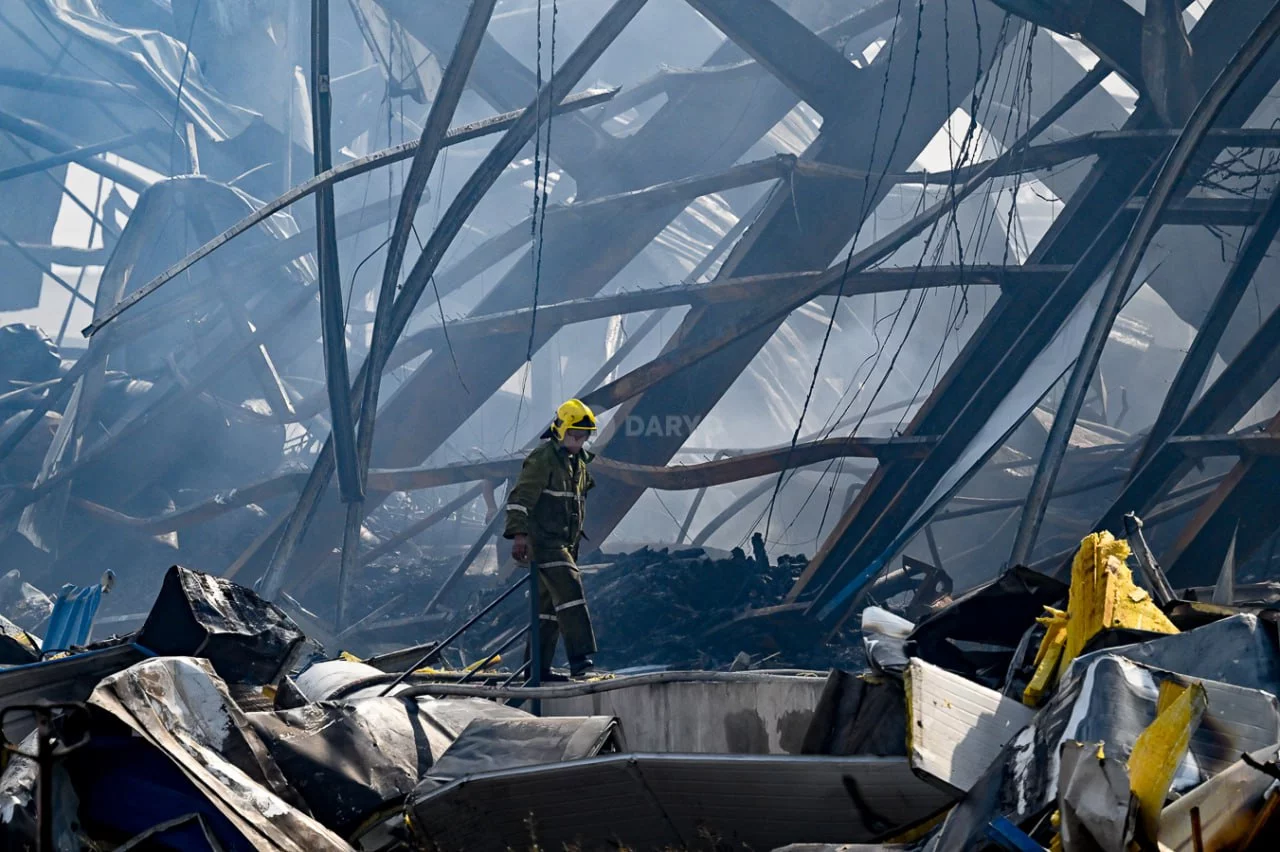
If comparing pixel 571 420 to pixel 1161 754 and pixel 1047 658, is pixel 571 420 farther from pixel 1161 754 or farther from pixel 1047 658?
pixel 1161 754

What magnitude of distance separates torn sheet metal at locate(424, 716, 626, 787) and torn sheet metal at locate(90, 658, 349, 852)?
472mm

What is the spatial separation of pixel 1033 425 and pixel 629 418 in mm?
6066

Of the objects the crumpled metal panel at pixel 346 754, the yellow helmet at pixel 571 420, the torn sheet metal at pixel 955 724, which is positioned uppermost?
the yellow helmet at pixel 571 420

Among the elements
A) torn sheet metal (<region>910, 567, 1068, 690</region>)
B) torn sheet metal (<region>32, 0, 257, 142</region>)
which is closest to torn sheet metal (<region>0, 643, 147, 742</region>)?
torn sheet metal (<region>910, 567, 1068, 690</region>)

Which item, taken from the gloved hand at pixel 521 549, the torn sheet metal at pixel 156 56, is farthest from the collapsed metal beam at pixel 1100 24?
the torn sheet metal at pixel 156 56

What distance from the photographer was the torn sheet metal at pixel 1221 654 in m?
2.66

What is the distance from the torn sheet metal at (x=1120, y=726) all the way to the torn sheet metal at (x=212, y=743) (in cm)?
179

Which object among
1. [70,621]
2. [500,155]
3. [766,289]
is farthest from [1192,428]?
[70,621]

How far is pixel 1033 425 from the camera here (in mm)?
13688

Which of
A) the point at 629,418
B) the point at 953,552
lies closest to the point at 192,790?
the point at 629,418

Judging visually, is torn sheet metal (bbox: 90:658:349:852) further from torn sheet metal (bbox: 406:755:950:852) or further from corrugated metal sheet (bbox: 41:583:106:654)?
corrugated metal sheet (bbox: 41:583:106:654)

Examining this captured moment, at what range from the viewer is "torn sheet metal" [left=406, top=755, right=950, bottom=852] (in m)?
3.11

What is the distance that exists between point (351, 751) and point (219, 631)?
98 centimetres

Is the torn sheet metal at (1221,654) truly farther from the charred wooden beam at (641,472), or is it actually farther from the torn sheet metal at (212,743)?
the charred wooden beam at (641,472)
